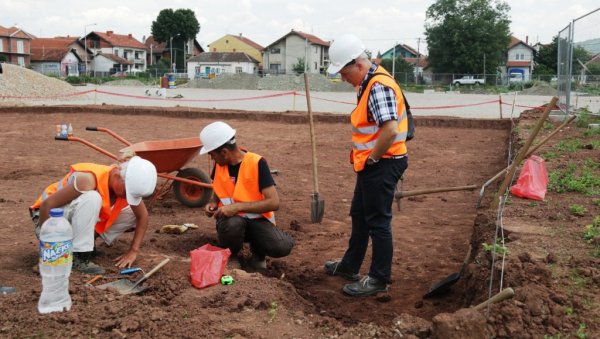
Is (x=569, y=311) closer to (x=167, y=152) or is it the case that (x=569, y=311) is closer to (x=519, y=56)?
(x=167, y=152)

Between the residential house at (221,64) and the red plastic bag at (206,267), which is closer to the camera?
the red plastic bag at (206,267)

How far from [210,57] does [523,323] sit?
7985cm

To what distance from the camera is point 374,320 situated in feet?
A: 12.6

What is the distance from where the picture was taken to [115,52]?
92875 millimetres

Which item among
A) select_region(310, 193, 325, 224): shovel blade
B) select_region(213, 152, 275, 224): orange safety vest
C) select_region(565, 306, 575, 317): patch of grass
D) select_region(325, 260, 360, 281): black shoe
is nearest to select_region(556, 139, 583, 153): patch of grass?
select_region(310, 193, 325, 224): shovel blade

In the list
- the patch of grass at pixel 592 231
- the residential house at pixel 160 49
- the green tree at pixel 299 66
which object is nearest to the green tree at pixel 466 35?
the green tree at pixel 299 66

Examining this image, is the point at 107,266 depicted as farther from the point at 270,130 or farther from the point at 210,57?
the point at 210,57

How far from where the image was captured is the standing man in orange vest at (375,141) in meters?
3.82

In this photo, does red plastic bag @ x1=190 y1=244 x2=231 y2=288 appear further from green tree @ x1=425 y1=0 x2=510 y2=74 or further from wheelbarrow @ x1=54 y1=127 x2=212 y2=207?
green tree @ x1=425 y1=0 x2=510 y2=74

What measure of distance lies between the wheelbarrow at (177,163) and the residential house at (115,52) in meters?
80.6

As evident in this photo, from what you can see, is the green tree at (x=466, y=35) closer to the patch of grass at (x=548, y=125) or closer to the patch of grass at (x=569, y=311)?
the patch of grass at (x=548, y=125)

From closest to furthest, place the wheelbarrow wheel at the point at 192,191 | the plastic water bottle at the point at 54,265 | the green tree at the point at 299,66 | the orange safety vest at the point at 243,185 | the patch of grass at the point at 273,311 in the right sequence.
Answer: the plastic water bottle at the point at 54,265
the patch of grass at the point at 273,311
the orange safety vest at the point at 243,185
the wheelbarrow wheel at the point at 192,191
the green tree at the point at 299,66

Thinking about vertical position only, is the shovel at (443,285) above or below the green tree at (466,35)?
below

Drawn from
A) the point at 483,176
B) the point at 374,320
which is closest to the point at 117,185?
the point at 374,320
